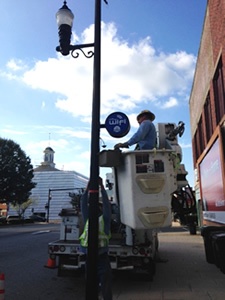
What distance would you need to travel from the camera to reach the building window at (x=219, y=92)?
14.5m

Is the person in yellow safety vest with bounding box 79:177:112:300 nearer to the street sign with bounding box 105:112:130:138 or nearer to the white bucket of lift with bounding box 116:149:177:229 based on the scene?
the white bucket of lift with bounding box 116:149:177:229

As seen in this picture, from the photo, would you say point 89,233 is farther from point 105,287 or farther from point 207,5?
point 207,5

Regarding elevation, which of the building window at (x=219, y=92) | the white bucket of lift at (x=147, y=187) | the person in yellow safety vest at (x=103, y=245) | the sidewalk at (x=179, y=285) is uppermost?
the building window at (x=219, y=92)

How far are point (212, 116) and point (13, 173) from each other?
32112mm

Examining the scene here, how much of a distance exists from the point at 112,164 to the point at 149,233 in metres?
2.93

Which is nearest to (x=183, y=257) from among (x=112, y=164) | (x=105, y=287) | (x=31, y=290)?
(x=31, y=290)

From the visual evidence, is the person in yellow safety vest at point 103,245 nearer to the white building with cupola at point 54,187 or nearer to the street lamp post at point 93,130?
the street lamp post at point 93,130

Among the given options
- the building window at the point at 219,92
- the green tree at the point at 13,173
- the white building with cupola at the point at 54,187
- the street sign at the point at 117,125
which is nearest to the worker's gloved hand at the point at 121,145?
the street sign at the point at 117,125

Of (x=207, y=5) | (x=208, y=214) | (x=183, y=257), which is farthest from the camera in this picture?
(x=207, y=5)

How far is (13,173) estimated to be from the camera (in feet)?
141

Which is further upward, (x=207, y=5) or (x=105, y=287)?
(x=207, y=5)

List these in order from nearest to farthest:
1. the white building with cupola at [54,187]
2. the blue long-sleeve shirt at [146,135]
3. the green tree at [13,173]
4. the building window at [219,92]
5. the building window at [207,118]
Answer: the blue long-sleeve shirt at [146,135] → the building window at [219,92] → the building window at [207,118] → the green tree at [13,173] → the white building with cupola at [54,187]

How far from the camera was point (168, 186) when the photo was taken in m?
4.49

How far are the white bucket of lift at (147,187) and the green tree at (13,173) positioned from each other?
1584 inches
